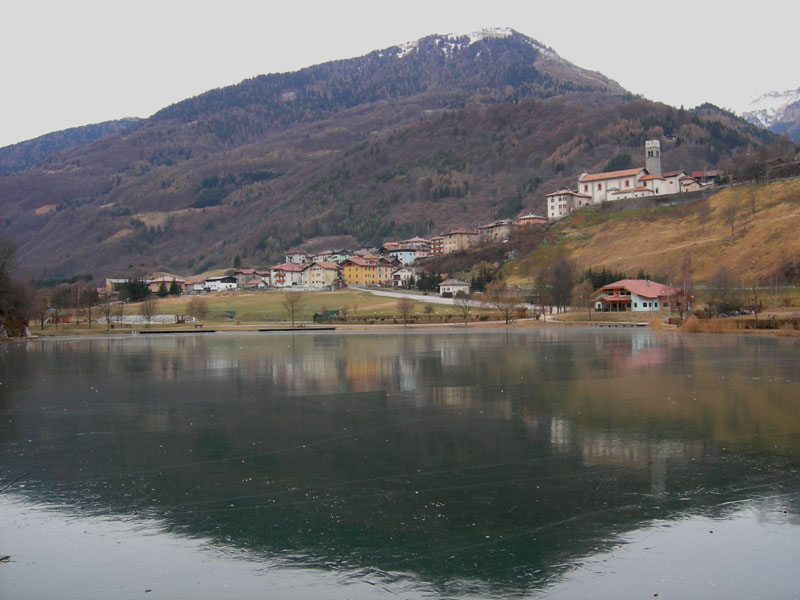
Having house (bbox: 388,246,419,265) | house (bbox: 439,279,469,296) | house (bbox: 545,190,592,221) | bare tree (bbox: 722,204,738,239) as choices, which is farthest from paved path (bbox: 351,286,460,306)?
house (bbox: 545,190,592,221)

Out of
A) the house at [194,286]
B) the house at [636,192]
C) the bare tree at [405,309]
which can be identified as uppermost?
the house at [636,192]

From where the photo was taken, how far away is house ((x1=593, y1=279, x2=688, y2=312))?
90.4 meters

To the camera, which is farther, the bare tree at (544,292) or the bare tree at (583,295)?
the bare tree at (544,292)

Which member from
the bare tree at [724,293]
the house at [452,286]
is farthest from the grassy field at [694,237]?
the house at [452,286]

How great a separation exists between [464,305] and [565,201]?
81297 mm

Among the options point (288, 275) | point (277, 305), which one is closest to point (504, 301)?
point (277, 305)

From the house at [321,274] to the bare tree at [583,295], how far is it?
7174cm

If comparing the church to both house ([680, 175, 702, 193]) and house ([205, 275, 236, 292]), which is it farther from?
house ([205, 275, 236, 292])

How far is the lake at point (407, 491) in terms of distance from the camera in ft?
31.3

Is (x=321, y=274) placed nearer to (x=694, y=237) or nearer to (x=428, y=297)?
(x=428, y=297)

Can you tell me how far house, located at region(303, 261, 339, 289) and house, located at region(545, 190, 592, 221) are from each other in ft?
186

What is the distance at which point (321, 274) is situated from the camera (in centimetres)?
15750

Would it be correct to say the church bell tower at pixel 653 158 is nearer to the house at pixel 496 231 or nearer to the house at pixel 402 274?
the house at pixel 496 231

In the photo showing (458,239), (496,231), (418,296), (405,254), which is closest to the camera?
(418,296)
